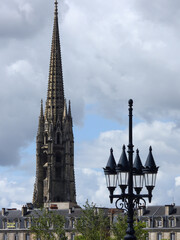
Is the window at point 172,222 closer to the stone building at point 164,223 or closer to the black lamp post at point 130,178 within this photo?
the stone building at point 164,223

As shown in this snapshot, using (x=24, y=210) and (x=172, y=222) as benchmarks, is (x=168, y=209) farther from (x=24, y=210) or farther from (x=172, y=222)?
(x=24, y=210)

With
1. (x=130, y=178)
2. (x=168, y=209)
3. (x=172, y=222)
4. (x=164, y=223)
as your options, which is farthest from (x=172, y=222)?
(x=130, y=178)

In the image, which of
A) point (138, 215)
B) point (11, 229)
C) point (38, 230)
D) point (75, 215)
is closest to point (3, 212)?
point (11, 229)

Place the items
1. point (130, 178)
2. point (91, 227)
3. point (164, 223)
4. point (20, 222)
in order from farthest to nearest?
point (20, 222) → point (164, 223) → point (91, 227) → point (130, 178)

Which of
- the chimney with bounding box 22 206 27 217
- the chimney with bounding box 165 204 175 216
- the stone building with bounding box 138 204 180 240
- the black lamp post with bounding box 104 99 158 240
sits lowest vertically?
the black lamp post with bounding box 104 99 158 240

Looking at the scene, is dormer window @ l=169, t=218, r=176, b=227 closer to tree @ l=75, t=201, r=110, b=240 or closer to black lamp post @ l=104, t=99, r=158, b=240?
tree @ l=75, t=201, r=110, b=240

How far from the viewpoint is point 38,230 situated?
133125 mm

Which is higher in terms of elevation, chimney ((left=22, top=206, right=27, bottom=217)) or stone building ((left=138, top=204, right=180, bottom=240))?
chimney ((left=22, top=206, right=27, bottom=217))

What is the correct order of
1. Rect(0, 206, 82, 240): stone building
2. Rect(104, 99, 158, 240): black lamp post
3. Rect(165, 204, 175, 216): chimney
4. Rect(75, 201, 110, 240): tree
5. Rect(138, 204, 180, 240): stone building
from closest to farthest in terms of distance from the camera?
1. Rect(104, 99, 158, 240): black lamp post
2. Rect(75, 201, 110, 240): tree
3. Rect(138, 204, 180, 240): stone building
4. Rect(165, 204, 175, 216): chimney
5. Rect(0, 206, 82, 240): stone building

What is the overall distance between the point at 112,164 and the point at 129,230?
3572mm

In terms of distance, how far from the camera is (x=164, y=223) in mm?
161125

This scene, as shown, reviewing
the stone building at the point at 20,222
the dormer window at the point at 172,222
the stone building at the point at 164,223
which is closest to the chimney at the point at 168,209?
the stone building at the point at 164,223

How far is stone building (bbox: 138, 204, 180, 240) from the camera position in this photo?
160 metres

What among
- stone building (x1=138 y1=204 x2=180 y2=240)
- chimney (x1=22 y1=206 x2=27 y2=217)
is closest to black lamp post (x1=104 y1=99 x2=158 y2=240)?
stone building (x1=138 y1=204 x2=180 y2=240)
